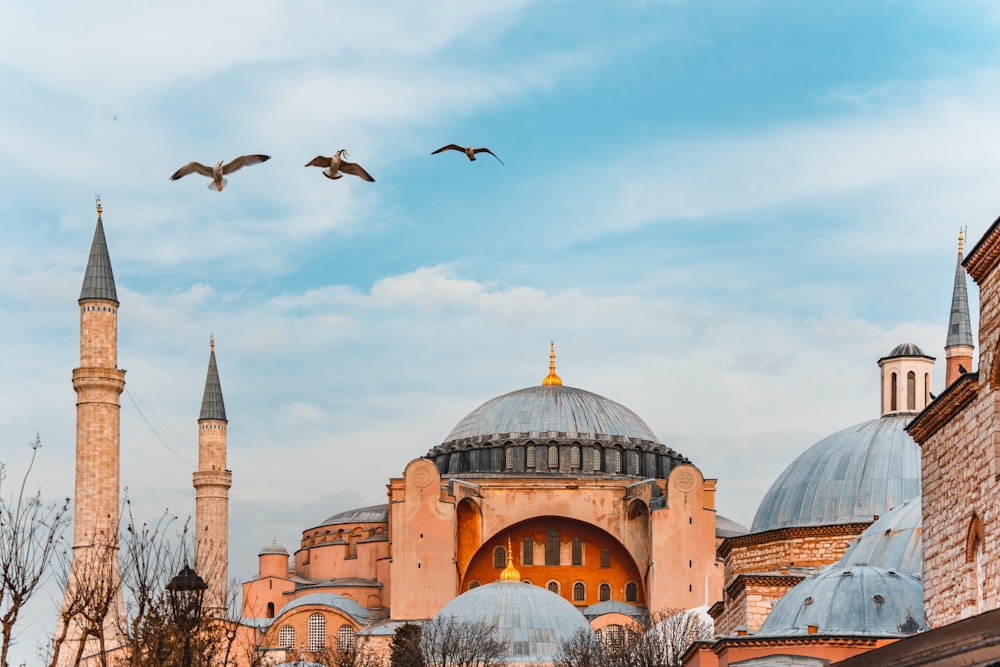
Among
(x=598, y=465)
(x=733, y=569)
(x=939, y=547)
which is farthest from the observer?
(x=598, y=465)

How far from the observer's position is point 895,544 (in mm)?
24844

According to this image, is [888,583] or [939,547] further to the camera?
[888,583]

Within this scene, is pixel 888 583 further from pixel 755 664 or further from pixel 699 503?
pixel 699 503

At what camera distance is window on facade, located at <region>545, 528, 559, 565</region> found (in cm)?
5185

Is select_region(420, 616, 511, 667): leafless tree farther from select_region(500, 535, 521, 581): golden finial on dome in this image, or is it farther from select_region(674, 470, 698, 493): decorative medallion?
select_region(674, 470, 698, 493): decorative medallion

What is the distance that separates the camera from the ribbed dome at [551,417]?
54.7 meters

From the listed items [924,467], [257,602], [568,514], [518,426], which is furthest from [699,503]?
[924,467]

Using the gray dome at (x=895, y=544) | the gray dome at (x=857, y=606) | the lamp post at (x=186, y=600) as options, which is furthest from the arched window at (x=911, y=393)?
the lamp post at (x=186, y=600)

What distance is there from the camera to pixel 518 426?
54.8 m

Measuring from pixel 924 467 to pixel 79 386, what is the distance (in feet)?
88.7

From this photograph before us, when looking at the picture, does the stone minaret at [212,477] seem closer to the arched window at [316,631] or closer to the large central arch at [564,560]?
the arched window at [316,631]

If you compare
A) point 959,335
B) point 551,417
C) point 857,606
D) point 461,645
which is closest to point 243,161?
point 857,606

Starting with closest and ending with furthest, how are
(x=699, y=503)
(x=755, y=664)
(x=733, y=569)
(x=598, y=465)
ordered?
(x=755, y=664), (x=733, y=569), (x=699, y=503), (x=598, y=465)

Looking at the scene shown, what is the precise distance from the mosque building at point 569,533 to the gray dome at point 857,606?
0.08 ft
